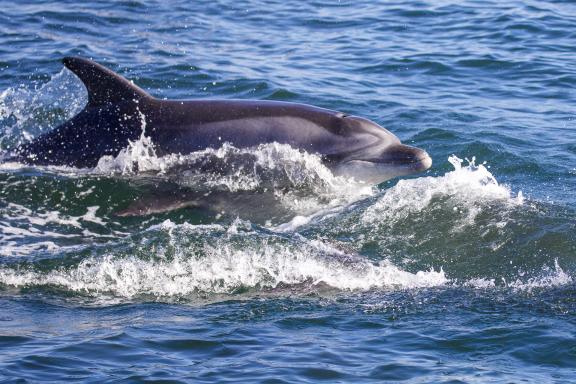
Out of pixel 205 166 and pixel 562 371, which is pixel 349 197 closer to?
pixel 205 166

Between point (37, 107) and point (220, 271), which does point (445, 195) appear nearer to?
point (220, 271)

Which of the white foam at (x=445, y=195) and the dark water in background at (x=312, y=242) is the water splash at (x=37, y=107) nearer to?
the dark water in background at (x=312, y=242)

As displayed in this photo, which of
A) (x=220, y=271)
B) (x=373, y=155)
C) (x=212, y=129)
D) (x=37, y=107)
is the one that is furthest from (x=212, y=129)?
(x=37, y=107)

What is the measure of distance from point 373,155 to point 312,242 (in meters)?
1.78

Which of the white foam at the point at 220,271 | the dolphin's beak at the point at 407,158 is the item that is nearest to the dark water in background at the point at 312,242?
the white foam at the point at 220,271

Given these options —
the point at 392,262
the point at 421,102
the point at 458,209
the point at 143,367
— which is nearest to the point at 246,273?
the point at 392,262

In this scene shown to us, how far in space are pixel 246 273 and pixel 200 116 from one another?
2.57m

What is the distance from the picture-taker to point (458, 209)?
517 inches

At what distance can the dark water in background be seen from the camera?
29.9 ft

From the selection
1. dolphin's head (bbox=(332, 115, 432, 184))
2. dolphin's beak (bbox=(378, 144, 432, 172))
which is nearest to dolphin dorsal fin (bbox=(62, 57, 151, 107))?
dolphin's head (bbox=(332, 115, 432, 184))

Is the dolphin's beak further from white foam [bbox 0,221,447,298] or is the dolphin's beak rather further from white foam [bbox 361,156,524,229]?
white foam [bbox 0,221,447,298]

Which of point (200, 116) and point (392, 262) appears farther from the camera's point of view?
point (200, 116)

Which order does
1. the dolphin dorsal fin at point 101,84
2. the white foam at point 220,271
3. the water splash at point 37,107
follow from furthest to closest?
1. the water splash at point 37,107
2. the dolphin dorsal fin at point 101,84
3. the white foam at point 220,271

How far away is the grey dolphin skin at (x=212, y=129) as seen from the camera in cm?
1277
